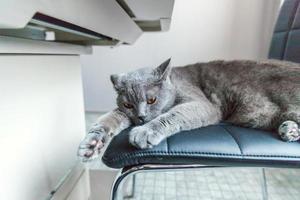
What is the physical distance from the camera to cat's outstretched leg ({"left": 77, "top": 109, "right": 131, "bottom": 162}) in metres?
0.59

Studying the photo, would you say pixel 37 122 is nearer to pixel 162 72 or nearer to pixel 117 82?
pixel 117 82

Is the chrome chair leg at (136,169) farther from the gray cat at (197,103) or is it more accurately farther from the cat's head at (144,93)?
the cat's head at (144,93)

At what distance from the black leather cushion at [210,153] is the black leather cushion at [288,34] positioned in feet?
1.94

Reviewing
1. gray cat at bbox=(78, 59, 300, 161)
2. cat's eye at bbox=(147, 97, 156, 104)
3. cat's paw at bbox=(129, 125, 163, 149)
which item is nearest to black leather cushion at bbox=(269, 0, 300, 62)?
gray cat at bbox=(78, 59, 300, 161)

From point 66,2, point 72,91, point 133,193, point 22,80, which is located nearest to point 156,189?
point 133,193

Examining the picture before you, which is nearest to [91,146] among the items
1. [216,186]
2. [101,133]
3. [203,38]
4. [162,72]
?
[101,133]

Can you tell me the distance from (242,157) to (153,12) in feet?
1.78

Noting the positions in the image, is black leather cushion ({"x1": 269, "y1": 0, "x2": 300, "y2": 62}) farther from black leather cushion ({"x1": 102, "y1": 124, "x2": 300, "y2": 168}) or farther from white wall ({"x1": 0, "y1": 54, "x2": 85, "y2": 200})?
white wall ({"x1": 0, "y1": 54, "x2": 85, "y2": 200})

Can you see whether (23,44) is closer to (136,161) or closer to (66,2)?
(66,2)

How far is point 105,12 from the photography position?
2.10 feet

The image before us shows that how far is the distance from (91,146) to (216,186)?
87cm

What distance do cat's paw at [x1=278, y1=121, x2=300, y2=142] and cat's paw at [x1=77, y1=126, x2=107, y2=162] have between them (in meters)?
0.44

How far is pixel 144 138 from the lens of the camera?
58 centimetres

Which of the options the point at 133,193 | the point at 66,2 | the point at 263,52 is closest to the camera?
the point at 66,2
